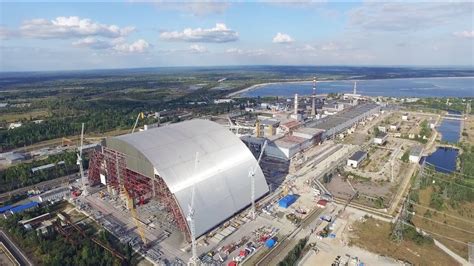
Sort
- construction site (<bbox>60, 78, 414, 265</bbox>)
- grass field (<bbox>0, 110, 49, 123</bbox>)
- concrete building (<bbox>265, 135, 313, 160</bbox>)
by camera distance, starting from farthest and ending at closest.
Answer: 1. grass field (<bbox>0, 110, 49, 123</bbox>)
2. concrete building (<bbox>265, 135, 313, 160</bbox>)
3. construction site (<bbox>60, 78, 414, 265</bbox>)

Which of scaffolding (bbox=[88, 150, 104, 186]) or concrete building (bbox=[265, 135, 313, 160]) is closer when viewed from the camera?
scaffolding (bbox=[88, 150, 104, 186])

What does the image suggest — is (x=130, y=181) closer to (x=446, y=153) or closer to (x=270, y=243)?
(x=270, y=243)

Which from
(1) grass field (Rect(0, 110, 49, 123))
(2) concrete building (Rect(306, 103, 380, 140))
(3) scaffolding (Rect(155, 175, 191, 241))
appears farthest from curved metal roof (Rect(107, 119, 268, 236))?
(1) grass field (Rect(0, 110, 49, 123))

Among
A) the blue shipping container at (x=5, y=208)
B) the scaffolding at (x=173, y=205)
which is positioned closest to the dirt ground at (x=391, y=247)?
the scaffolding at (x=173, y=205)

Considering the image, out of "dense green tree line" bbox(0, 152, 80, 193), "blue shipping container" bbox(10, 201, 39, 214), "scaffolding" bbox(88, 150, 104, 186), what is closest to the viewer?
"blue shipping container" bbox(10, 201, 39, 214)

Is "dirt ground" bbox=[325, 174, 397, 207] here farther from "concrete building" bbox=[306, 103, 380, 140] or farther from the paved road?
the paved road

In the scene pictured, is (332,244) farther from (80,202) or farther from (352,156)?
(80,202)

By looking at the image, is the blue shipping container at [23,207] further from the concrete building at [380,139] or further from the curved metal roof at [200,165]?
the concrete building at [380,139]

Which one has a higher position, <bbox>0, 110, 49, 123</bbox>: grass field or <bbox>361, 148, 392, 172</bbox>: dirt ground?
<bbox>0, 110, 49, 123</bbox>: grass field

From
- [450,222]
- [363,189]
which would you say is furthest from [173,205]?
[450,222]
